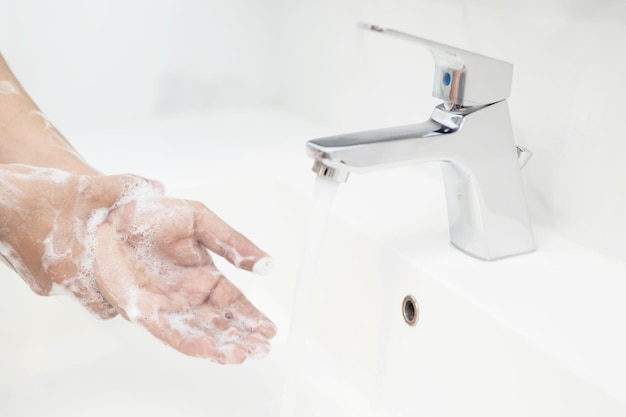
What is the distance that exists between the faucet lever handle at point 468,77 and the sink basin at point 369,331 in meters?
0.16

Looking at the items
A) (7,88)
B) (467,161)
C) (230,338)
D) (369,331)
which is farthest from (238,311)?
(7,88)

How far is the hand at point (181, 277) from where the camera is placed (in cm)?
58

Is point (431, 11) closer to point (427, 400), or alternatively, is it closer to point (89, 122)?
point (427, 400)

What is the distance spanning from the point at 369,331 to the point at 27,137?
1.45 ft

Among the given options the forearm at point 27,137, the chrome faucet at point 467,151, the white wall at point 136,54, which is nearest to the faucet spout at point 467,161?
the chrome faucet at point 467,151

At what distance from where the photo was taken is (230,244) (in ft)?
1.97

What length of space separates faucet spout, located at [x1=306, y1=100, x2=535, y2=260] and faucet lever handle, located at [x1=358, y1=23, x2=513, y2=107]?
1cm

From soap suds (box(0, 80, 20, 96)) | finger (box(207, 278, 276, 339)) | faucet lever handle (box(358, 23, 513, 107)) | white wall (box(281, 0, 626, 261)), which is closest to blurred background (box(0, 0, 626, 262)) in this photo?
white wall (box(281, 0, 626, 261))

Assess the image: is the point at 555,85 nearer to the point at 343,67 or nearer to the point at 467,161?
the point at 467,161

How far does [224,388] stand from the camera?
753 millimetres

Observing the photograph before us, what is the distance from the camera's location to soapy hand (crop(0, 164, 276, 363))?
0.59 m

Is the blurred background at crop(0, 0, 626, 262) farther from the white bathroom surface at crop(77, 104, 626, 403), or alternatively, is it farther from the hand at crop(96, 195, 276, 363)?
the hand at crop(96, 195, 276, 363)

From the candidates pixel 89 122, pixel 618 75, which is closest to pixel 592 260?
pixel 618 75

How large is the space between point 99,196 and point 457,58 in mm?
371
